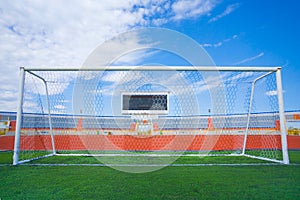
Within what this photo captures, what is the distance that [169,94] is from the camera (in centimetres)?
687

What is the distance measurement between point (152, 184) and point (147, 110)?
3.88m

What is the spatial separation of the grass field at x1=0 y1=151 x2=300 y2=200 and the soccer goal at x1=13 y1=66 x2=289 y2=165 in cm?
174

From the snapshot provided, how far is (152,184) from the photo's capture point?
10.9 ft

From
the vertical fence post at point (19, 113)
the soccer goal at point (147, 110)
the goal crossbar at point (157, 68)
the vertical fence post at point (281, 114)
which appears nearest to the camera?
the vertical fence post at point (19, 113)

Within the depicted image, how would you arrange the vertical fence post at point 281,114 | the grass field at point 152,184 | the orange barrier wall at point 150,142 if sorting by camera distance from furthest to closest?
the orange barrier wall at point 150,142, the vertical fence post at point 281,114, the grass field at point 152,184

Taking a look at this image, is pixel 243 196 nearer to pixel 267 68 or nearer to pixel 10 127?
pixel 267 68

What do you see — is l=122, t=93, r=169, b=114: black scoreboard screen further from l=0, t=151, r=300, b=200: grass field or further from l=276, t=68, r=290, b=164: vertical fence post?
l=276, t=68, r=290, b=164: vertical fence post

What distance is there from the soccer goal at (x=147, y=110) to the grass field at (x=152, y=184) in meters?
1.74

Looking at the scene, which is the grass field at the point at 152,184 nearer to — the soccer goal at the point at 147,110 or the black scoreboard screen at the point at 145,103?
the soccer goal at the point at 147,110

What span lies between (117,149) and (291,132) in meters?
10.1

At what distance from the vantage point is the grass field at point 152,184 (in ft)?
9.15

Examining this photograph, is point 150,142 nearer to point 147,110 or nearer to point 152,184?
point 147,110

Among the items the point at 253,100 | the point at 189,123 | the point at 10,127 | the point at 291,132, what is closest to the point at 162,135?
the point at 189,123

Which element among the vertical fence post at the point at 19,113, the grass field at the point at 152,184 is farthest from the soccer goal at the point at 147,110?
the grass field at the point at 152,184
